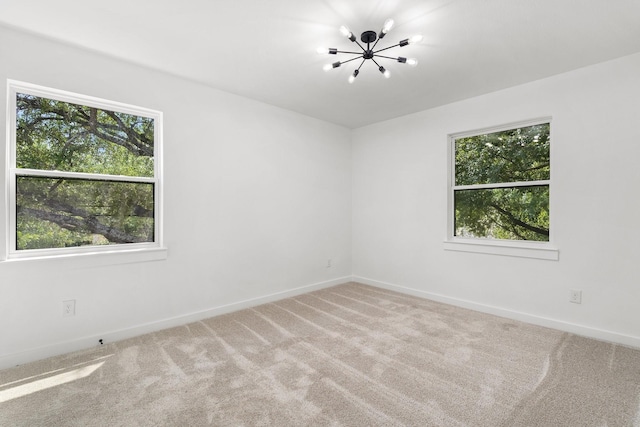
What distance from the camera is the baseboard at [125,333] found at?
91.2 inches

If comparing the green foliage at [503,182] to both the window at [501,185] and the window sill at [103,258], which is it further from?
the window sill at [103,258]

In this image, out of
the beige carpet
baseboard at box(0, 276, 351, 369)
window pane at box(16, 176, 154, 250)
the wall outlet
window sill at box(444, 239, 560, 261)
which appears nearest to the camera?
the beige carpet

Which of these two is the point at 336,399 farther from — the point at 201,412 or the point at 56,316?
the point at 56,316

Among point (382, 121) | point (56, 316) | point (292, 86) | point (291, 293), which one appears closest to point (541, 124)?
point (382, 121)

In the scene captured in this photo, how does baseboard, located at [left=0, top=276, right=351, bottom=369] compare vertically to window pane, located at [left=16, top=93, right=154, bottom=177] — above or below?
below

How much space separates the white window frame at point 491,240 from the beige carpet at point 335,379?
76cm

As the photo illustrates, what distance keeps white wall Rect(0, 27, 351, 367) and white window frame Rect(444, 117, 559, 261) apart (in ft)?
5.29

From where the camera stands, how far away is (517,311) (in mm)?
3248

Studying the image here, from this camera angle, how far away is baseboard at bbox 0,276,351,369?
7.60 feet

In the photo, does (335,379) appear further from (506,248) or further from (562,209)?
(562,209)

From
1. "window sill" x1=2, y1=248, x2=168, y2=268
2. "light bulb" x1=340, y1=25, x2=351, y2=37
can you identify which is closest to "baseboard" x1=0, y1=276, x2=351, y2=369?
"window sill" x1=2, y1=248, x2=168, y2=268

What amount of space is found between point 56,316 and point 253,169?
90.2 inches

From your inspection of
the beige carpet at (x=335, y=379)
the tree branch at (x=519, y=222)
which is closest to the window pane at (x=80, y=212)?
the beige carpet at (x=335, y=379)

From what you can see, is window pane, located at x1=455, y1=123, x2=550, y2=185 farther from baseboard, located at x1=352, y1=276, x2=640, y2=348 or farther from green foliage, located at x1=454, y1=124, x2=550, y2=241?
baseboard, located at x1=352, y1=276, x2=640, y2=348
